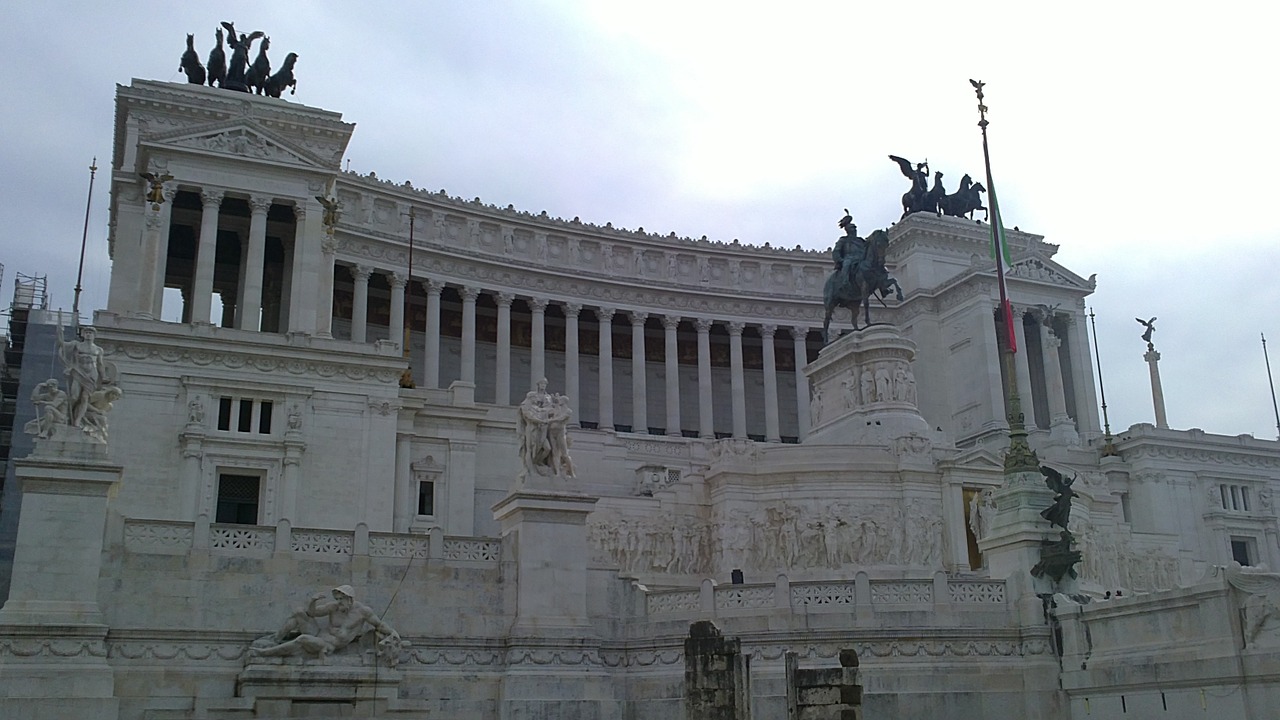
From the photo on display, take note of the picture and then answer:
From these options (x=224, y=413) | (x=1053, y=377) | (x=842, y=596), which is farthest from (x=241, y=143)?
(x=1053, y=377)

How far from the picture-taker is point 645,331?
3201 inches

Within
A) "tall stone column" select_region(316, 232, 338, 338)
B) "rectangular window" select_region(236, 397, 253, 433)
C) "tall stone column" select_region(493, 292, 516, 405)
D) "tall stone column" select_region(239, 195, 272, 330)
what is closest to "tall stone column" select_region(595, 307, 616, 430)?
"tall stone column" select_region(493, 292, 516, 405)

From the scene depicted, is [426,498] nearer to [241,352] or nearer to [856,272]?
[241,352]

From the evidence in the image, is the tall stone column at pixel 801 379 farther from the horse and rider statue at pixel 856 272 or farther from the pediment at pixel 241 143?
the pediment at pixel 241 143

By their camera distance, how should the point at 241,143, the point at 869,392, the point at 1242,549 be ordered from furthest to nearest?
the point at 1242,549, the point at 241,143, the point at 869,392

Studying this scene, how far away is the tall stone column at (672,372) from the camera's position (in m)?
73.6

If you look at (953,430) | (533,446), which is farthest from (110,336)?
(953,430)

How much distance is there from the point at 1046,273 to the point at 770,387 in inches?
749

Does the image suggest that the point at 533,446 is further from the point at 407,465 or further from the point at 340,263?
the point at 340,263

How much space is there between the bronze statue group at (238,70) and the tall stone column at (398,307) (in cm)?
1157

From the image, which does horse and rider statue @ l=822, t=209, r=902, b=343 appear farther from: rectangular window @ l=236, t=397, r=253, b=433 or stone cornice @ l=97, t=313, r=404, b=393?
rectangular window @ l=236, t=397, r=253, b=433

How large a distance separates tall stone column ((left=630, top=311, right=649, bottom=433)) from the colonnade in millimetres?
58

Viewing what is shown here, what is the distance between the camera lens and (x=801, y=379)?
3115 inches

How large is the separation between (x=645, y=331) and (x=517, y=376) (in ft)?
31.7
